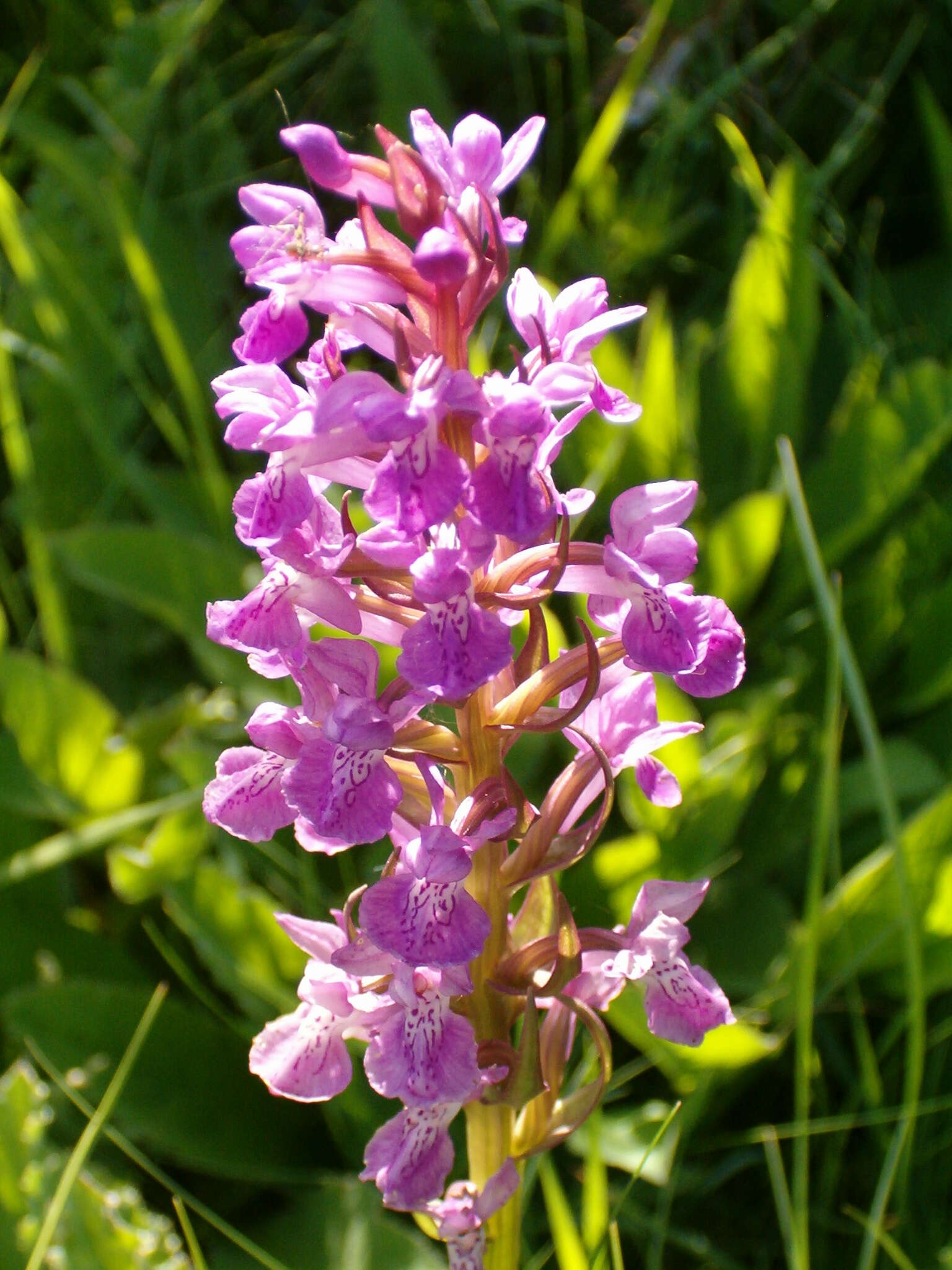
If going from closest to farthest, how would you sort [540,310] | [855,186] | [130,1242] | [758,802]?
[540,310] → [130,1242] → [758,802] → [855,186]

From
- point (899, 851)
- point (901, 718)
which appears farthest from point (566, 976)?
point (901, 718)

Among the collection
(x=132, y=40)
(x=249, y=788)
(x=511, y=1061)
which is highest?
(x=132, y=40)

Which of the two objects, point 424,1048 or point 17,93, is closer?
point 424,1048

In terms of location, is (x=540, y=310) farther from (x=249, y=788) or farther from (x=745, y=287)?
(x=745, y=287)

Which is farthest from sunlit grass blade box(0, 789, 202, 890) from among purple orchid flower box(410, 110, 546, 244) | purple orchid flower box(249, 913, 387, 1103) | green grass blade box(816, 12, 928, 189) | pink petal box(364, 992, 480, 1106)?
green grass blade box(816, 12, 928, 189)

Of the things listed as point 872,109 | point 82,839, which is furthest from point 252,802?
point 872,109

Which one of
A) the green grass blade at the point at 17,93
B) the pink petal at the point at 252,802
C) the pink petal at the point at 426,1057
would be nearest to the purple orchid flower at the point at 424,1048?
the pink petal at the point at 426,1057

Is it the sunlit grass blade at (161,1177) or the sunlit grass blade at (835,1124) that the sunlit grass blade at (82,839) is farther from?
the sunlit grass blade at (835,1124)

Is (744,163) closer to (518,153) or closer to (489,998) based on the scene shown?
(518,153)
